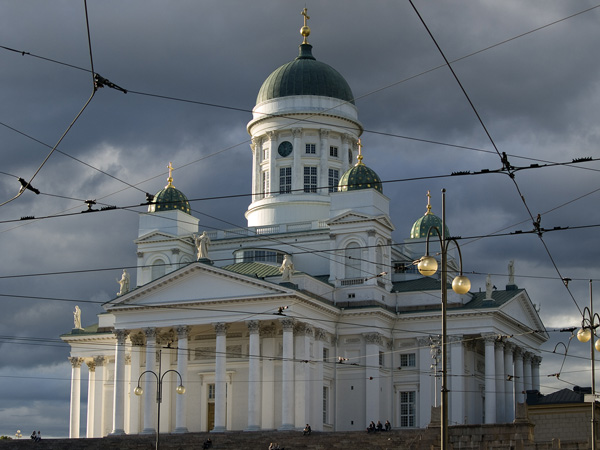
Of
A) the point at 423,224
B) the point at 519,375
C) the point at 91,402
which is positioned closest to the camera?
the point at 519,375

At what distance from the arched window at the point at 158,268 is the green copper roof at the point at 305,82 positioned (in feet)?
48.4

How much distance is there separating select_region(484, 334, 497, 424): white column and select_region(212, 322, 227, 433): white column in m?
15.8

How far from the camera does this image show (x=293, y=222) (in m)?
75.4

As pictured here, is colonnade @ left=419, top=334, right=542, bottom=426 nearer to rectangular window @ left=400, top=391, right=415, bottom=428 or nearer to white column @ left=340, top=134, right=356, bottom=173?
rectangular window @ left=400, top=391, right=415, bottom=428

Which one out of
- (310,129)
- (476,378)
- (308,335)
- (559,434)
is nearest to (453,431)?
(559,434)

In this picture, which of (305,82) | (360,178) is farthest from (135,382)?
(305,82)

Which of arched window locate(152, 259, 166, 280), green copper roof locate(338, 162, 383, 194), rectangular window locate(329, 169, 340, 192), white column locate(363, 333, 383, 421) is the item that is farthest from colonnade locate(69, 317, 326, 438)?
rectangular window locate(329, 169, 340, 192)

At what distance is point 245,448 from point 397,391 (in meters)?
14.3

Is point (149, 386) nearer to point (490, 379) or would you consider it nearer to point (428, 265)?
point (490, 379)

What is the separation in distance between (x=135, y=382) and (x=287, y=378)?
11.5 metres

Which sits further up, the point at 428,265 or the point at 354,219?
the point at 354,219

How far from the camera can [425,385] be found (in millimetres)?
67875

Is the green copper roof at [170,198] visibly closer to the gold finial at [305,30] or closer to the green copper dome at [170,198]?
the green copper dome at [170,198]

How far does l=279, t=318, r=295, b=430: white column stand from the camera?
203ft
